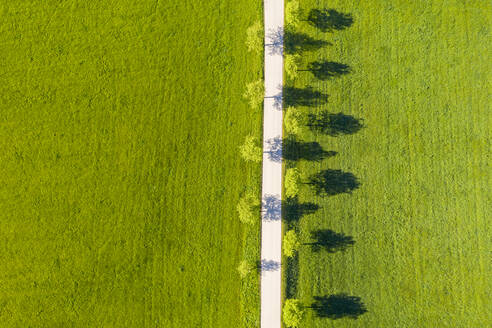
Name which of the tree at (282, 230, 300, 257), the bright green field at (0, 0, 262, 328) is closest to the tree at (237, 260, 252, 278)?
the bright green field at (0, 0, 262, 328)

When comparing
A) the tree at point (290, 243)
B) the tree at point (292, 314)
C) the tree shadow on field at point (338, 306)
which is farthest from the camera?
the tree shadow on field at point (338, 306)

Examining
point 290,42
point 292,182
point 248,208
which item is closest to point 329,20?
point 290,42

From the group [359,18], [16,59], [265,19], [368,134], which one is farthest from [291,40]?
[16,59]

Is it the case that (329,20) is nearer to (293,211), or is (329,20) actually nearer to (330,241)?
(293,211)

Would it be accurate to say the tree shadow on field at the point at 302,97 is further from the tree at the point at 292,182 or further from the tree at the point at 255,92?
the tree at the point at 292,182

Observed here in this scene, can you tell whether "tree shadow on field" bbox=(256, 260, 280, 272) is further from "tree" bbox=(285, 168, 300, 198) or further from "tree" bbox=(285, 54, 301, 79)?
"tree" bbox=(285, 54, 301, 79)

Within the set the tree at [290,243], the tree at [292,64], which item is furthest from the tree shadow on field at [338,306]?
the tree at [292,64]
